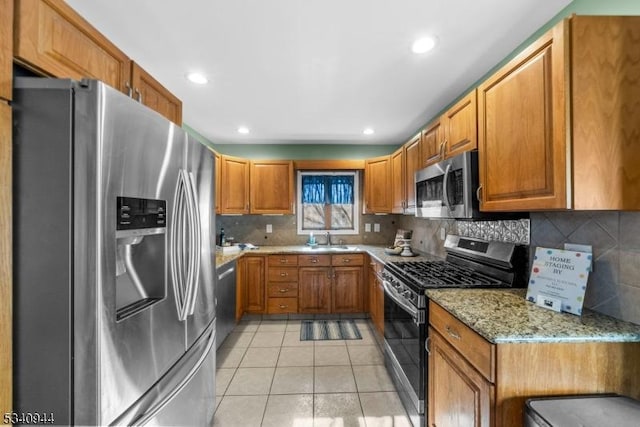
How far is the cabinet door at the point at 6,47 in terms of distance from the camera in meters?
0.76

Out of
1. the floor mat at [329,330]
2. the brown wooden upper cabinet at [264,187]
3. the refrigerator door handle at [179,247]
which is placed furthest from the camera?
the brown wooden upper cabinet at [264,187]

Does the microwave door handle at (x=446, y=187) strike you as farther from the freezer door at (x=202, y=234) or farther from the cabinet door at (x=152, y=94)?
the cabinet door at (x=152, y=94)

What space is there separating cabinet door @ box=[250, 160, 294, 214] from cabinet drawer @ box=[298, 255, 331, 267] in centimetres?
73

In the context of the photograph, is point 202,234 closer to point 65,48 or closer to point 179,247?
point 179,247

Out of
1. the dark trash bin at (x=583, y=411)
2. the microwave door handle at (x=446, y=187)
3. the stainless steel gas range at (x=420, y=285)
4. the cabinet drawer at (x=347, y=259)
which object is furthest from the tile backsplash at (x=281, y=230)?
the dark trash bin at (x=583, y=411)

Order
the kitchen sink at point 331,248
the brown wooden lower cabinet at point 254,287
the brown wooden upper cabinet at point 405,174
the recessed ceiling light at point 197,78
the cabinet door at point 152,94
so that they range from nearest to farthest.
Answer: the cabinet door at point 152,94 < the recessed ceiling light at point 197,78 < the brown wooden upper cabinet at point 405,174 < the brown wooden lower cabinet at point 254,287 < the kitchen sink at point 331,248

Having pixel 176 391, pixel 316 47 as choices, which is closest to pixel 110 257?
pixel 176 391

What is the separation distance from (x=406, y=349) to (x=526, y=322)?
926mm

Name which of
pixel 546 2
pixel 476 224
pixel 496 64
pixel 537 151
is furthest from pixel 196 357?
pixel 496 64

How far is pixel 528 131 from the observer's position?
124 cm

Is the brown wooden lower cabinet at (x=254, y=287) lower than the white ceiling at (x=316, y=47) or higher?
lower

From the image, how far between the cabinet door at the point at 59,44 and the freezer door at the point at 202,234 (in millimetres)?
461

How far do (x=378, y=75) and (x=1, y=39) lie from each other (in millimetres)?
2022

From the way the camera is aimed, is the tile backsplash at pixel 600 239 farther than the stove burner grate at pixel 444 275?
No
